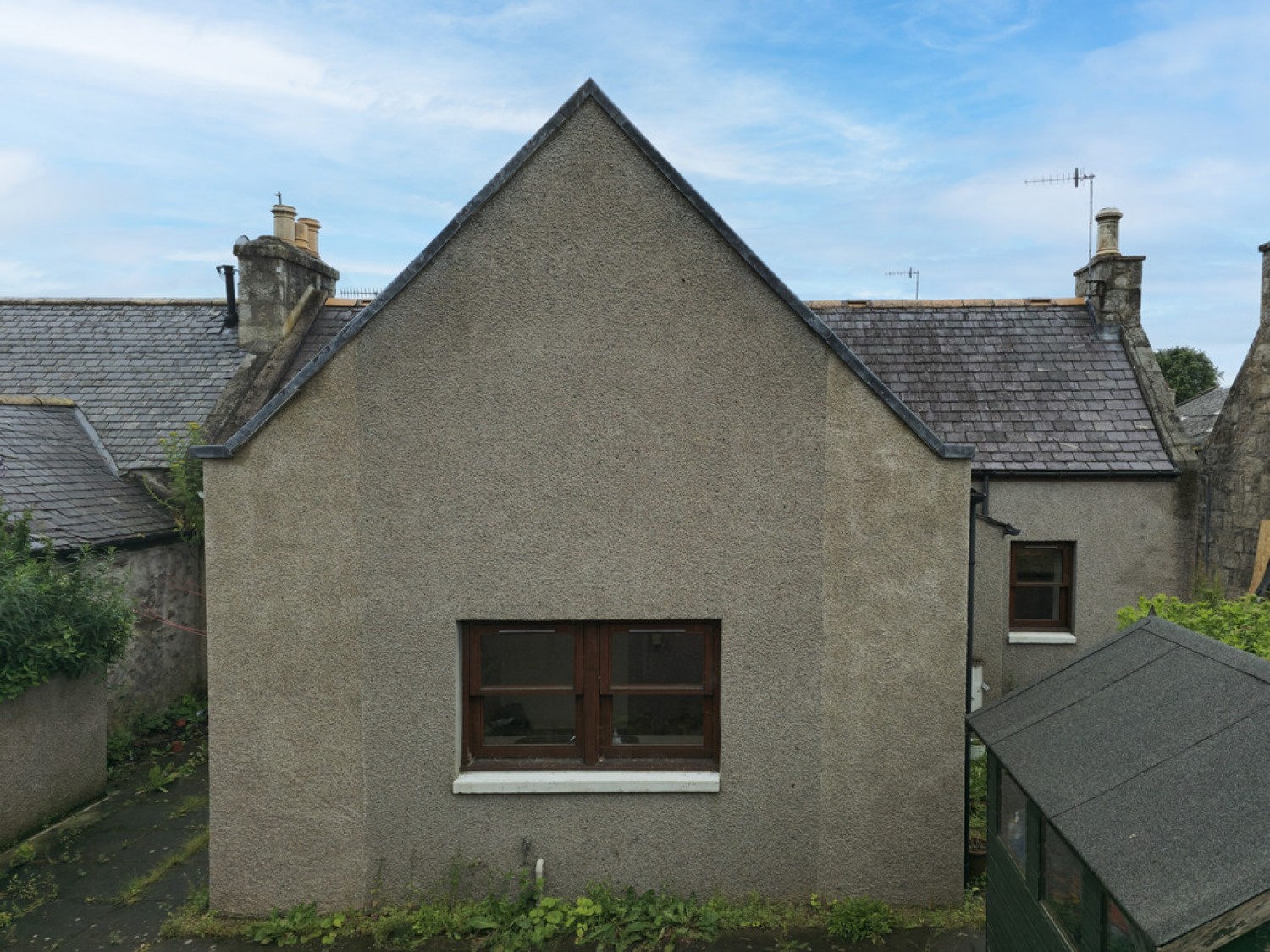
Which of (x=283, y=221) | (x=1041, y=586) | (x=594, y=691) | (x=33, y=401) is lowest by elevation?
(x=1041, y=586)

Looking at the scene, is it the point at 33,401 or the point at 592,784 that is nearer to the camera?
the point at 592,784

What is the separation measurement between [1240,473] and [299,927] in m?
12.9

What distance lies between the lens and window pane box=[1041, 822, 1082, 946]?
408cm

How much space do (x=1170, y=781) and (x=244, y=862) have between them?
6441mm

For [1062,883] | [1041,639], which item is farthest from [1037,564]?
[1062,883]

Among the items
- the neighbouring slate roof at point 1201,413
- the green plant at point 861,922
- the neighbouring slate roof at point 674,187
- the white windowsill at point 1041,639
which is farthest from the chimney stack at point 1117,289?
the green plant at point 861,922

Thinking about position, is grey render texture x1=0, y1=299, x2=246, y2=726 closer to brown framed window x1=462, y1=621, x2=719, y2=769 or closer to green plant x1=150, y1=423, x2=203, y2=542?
green plant x1=150, y1=423, x2=203, y2=542

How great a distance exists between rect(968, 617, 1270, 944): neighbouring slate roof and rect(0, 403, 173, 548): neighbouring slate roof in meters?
10.4

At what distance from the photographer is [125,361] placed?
1458 centimetres

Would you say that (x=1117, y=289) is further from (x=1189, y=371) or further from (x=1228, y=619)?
(x=1189, y=371)

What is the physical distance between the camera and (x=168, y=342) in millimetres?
14914

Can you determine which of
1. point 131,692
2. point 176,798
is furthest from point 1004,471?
point 131,692

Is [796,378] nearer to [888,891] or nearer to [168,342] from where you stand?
[888,891]

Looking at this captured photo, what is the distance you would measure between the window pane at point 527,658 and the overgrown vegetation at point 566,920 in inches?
60.7
